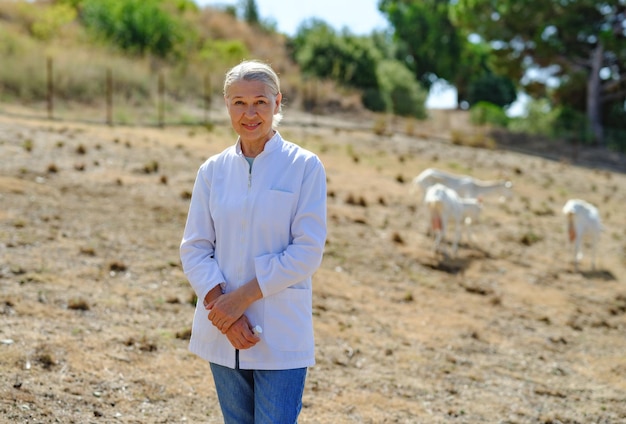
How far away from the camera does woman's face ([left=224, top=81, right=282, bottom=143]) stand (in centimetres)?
321

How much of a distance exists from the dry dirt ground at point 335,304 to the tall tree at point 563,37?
15721 mm

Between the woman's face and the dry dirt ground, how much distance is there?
2818 mm

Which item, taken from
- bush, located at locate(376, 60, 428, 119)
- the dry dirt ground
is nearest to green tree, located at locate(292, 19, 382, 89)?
bush, located at locate(376, 60, 428, 119)

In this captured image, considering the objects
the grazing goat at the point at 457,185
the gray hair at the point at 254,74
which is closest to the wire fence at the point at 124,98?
the grazing goat at the point at 457,185

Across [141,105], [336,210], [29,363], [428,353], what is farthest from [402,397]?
[141,105]

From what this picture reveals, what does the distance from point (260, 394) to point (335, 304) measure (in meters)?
6.01

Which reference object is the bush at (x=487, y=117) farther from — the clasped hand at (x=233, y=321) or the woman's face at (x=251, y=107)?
the clasped hand at (x=233, y=321)

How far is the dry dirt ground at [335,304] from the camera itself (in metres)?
6.18

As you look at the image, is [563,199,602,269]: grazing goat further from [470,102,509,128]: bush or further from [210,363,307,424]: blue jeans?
[470,102,509,128]: bush

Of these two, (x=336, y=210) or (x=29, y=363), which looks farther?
(x=336, y=210)

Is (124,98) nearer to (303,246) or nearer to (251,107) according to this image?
(251,107)

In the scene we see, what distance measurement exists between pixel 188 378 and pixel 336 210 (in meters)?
7.69

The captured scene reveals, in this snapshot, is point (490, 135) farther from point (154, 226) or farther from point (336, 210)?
point (154, 226)

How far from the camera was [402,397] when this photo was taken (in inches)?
265
